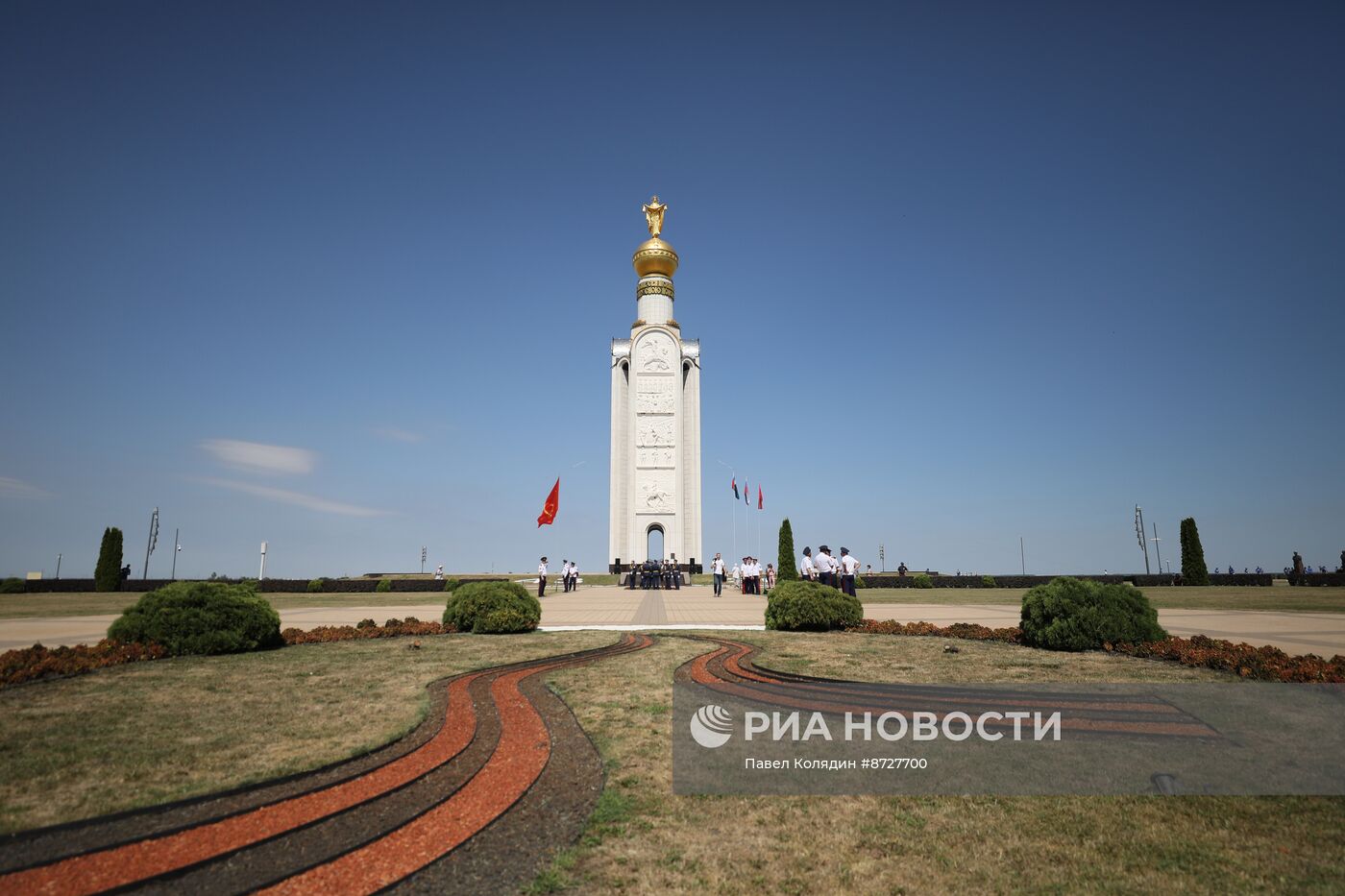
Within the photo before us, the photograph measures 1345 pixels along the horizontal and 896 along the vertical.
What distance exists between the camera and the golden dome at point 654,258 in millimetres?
56062

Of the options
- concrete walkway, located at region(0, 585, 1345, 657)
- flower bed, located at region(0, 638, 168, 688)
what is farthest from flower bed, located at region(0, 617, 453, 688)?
concrete walkway, located at region(0, 585, 1345, 657)

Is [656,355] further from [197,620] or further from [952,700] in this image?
[952,700]

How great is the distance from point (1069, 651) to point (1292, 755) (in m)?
6.00

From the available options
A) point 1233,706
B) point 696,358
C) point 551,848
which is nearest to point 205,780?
Answer: point 551,848

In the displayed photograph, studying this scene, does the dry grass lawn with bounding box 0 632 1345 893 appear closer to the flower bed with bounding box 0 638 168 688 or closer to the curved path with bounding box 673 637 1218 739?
the flower bed with bounding box 0 638 168 688

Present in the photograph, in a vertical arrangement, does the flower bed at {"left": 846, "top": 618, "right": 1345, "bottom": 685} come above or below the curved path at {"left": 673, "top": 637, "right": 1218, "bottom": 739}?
above

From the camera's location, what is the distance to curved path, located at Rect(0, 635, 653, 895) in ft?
11.4

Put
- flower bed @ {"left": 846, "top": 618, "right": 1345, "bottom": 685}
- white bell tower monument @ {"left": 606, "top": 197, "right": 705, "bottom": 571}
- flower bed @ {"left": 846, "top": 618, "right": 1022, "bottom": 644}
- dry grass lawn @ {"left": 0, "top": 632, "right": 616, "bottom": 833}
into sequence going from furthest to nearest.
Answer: white bell tower monument @ {"left": 606, "top": 197, "right": 705, "bottom": 571} < flower bed @ {"left": 846, "top": 618, "right": 1022, "bottom": 644} < flower bed @ {"left": 846, "top": 618, "right": 1345, "bottom": 685} < dry grass lawn @ {"left": 0, "top": 632, "right": 616, "bottom": 833}

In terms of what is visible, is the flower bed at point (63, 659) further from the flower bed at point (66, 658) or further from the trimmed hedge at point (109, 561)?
the trimmed hedge at point (109, 561)

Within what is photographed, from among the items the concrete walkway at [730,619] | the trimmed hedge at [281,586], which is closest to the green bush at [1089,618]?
the concrete walkway at [730,619]

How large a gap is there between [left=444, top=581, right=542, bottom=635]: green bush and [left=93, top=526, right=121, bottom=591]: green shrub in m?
32.0

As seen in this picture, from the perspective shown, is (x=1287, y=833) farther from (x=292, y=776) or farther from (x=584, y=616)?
(x=584, y=616)

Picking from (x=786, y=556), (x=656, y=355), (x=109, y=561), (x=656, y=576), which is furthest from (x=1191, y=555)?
(x=109, y=561)

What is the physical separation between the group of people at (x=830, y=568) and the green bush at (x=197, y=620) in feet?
44.9
